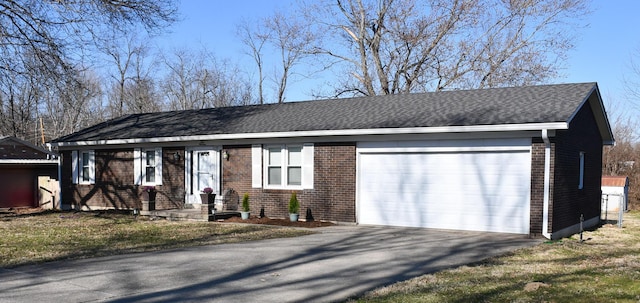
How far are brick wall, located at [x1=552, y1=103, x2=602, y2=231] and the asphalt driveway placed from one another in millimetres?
1798

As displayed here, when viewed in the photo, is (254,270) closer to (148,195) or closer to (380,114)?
(380,114)

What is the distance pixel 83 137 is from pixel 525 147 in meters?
15.7

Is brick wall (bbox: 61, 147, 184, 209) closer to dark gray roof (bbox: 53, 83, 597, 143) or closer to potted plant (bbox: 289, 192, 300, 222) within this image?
dark gray roof (bbox: 53, 83, 597, 143)

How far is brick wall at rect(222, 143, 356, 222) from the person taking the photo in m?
15.8

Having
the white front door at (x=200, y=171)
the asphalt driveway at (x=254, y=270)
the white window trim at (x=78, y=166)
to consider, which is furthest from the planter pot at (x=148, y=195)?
the asphalt driveway at (x=254, y=270)

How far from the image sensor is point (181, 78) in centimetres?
4722

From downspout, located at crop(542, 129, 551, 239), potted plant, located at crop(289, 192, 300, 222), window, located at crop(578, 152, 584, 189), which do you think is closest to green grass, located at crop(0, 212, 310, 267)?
potted plant, located at crop(289, 192, 300, 222)

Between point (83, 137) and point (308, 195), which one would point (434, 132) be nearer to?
point (308, 195)

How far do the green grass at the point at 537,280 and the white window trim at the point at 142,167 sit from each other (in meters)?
12.8

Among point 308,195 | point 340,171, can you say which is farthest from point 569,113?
point 308,195

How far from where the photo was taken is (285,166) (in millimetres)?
17047

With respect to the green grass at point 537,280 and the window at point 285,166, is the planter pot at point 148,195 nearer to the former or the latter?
the window at point 285,166

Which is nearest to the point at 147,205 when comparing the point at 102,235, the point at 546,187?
the point at 102,235

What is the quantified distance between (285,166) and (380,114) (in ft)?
10.4
